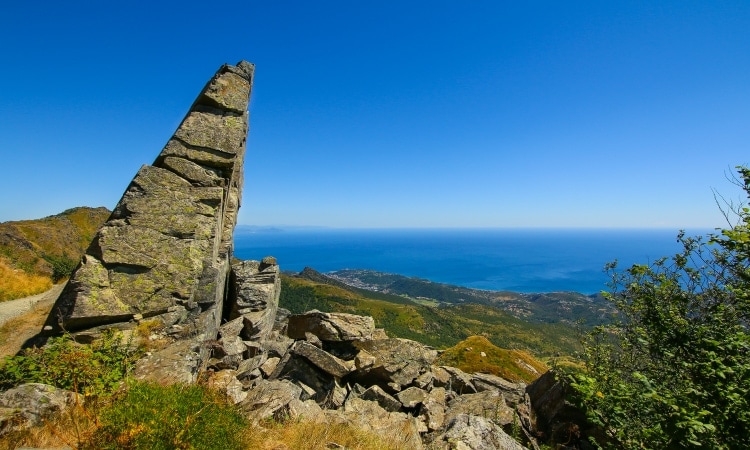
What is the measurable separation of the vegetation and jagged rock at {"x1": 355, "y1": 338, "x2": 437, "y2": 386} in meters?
8.37

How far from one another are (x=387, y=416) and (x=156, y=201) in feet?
46.5

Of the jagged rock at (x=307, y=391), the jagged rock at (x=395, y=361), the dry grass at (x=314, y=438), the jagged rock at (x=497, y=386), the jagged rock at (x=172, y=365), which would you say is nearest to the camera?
the dry grass at (x=314, y=438)

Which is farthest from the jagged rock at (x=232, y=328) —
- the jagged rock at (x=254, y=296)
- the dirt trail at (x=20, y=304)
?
the dirt trail at (x=20, y=304)

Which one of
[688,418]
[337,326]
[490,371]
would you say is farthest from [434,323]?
[688,418]

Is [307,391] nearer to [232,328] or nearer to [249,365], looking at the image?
[249,365]

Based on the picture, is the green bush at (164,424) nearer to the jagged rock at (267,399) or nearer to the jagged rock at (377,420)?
the jagged rock at (267,399)

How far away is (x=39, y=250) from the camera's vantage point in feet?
138

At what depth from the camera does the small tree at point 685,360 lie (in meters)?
7.02

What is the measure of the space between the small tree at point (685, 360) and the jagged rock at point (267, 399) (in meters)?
8.65

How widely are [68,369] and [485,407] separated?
1573 cm

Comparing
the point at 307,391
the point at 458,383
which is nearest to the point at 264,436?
the point at 307,391

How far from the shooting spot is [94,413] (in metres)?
6.73

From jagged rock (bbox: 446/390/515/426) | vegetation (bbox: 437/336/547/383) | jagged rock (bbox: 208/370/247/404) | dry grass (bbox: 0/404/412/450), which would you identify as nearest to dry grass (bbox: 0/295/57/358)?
jagged rock (bbox: 208/370/247/404)

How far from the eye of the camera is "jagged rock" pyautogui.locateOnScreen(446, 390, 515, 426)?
14641 mm
